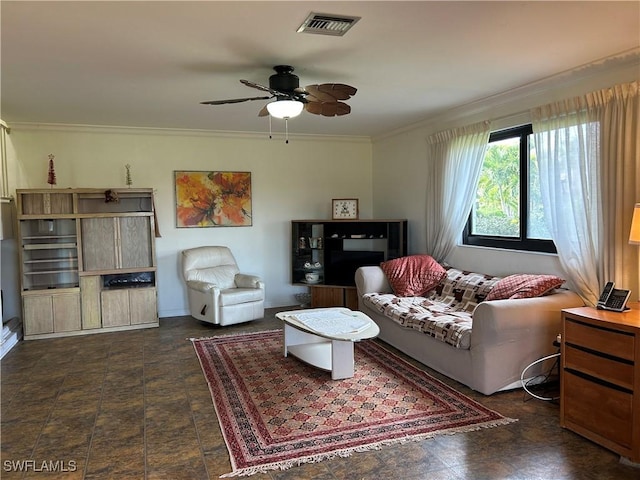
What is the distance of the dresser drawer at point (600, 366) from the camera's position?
97.8 inches

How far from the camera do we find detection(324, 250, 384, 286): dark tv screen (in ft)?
19.7

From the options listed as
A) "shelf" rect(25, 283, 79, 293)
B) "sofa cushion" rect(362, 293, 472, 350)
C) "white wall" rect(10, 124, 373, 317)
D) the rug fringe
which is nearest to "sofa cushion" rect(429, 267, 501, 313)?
"sofa cushion" rect(362, 293, 472, 350)

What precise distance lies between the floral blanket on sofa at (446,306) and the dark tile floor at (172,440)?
412 mm

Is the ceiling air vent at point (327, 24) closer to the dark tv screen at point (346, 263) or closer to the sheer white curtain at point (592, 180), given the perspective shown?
the sheer white curtain at point (592, 180)

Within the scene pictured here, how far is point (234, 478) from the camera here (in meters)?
2.37

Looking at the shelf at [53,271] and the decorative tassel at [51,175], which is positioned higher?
the decorative tassel at [51,175]

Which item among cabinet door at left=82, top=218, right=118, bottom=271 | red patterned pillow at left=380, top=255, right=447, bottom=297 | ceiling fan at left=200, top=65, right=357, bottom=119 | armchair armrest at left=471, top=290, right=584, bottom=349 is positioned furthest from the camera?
cabinet door at left=82, top=218, right=118, bottom=271

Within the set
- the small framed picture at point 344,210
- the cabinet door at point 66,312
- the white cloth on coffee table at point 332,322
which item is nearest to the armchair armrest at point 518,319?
the white cloth on coffee table at point 332,322

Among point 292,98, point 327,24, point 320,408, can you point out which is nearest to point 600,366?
point 320,408

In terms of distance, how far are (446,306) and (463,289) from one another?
0.24 metres

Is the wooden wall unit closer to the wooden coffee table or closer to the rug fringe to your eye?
the wooden coffee table

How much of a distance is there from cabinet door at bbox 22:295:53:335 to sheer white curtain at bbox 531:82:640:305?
5204 mm

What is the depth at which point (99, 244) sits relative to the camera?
5336 millimetres

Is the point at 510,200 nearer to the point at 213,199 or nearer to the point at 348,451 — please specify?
the point at 348,451
